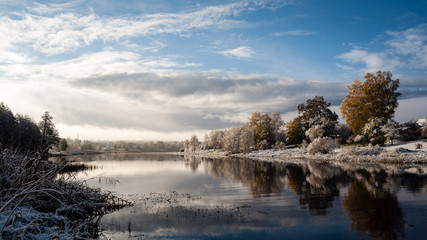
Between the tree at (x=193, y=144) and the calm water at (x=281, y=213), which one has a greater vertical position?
the tree at (x=193, y=144)

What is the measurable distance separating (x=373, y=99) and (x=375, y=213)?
1708 inches

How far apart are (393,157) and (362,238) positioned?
→ 106 ft

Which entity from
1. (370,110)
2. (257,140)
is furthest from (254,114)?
(370,110)

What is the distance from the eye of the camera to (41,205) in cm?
1041

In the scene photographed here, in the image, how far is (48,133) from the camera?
258ft

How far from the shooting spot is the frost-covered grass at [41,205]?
7461 millimetres

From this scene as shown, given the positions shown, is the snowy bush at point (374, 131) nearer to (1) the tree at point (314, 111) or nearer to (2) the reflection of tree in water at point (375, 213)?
(1) the tree at point (314, 111)

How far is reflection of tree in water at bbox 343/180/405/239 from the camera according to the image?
9.45m

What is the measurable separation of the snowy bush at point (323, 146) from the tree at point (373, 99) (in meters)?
→ 5.35

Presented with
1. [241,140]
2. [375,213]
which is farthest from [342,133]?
[375,213]

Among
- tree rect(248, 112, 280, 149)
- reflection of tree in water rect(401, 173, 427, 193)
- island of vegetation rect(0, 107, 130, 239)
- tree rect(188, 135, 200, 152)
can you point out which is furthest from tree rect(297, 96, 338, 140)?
tree rect(188, 135, 200, 152)

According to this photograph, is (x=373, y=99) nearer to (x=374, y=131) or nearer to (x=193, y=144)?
(x=374, y=131)

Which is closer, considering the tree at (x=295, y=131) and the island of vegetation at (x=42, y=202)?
the island of vegetation at (x=42, y=202)

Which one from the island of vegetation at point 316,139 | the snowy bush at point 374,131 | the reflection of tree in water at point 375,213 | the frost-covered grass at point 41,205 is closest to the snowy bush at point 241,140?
the island of vegetation at point 316,139
